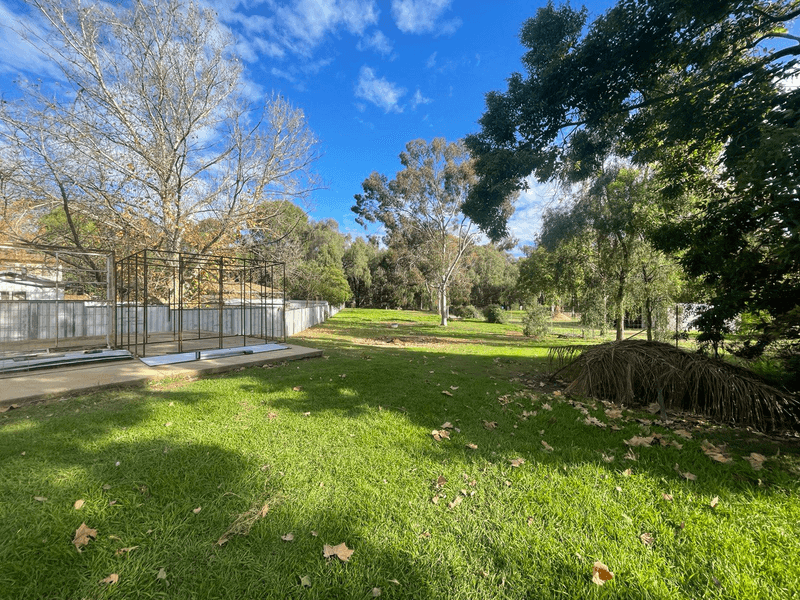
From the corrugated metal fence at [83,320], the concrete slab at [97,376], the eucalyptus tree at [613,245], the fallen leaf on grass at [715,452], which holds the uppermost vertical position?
the eucalyptus tree at [613,245]

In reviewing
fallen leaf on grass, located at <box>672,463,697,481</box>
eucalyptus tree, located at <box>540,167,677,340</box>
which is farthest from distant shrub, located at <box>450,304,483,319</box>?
fallen leaf on grass, located at <box>672,463,697,481</box>

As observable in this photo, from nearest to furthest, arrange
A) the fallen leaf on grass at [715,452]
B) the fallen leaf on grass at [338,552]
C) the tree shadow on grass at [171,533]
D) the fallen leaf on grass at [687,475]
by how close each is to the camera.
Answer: the tree shadow on grass at [171,533]
the fallen leaf on grass at [338,552]
the fallen leaf on grass at [687,475]
the fallen leaf on grass at [715,452]

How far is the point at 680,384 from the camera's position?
4434mm

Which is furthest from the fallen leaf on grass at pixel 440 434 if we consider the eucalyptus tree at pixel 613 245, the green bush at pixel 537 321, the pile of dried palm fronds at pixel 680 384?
the green bush at pixel 537 321

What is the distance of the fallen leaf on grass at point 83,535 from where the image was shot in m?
1.88

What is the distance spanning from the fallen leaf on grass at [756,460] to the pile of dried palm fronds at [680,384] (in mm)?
1056

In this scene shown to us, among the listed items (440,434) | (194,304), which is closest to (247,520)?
(440,434)

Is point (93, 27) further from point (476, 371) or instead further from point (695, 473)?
point (695, 473)

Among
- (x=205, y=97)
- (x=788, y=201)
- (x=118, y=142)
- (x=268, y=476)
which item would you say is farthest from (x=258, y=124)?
(x=788, y=201)

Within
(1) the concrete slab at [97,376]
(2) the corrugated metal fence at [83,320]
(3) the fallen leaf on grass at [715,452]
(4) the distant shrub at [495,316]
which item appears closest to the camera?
(3) the fallen leaf on grass at [715,452]

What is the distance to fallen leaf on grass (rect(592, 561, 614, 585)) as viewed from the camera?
1.74 m

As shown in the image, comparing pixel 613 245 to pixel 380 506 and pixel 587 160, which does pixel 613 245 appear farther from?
pixel 380 506

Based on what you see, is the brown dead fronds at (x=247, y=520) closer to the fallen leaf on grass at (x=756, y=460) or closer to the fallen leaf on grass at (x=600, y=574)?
the fallen leaf on grass at (x=600, y=574)

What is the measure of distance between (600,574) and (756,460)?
8.32 ft
